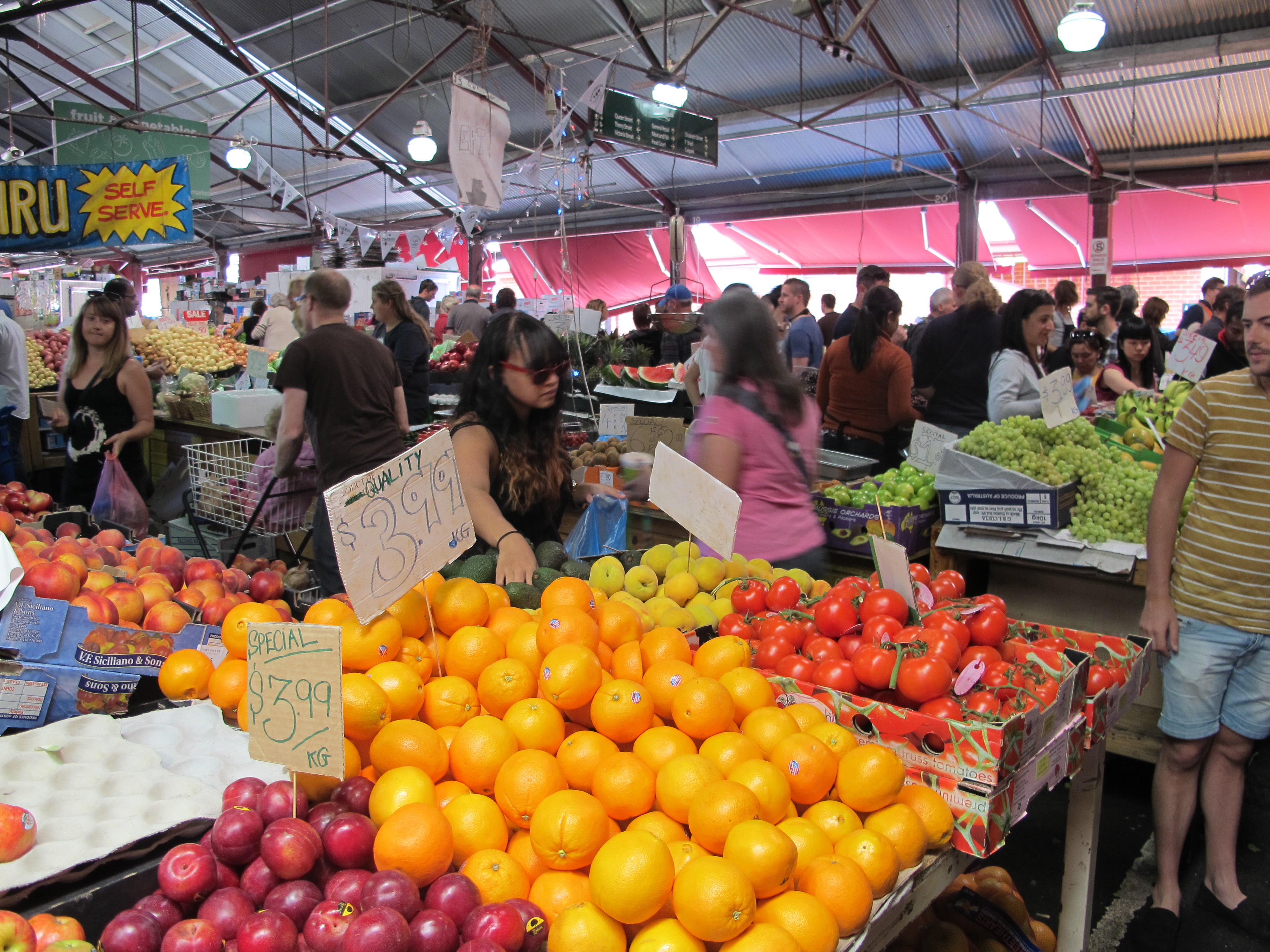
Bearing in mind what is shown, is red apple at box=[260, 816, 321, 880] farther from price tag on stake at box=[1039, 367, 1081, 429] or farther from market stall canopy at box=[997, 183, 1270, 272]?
market stall canopy at box=[997, 183, 1270, 272]

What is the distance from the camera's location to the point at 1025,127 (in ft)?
39.2

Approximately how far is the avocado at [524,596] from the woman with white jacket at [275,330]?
7.07m

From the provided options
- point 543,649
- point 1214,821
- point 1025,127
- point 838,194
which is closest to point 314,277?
point 543,649

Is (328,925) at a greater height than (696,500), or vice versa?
(696,500)

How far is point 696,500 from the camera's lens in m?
2.04

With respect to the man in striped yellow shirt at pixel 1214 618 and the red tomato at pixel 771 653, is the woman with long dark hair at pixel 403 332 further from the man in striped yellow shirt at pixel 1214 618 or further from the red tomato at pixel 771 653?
the man in striped yellow shirt at pixel 1214 618

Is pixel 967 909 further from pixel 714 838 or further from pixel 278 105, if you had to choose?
pixel 278 105

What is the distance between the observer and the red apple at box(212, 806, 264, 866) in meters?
1.13

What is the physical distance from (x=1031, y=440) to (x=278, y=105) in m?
17.7

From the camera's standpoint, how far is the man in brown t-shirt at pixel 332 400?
3758 mm

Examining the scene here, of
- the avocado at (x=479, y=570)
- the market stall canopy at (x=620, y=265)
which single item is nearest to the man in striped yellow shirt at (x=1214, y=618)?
the avocado at (x=479, y=570)

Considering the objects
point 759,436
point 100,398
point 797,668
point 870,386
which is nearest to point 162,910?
point 797,668

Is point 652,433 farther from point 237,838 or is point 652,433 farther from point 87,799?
point 237,838

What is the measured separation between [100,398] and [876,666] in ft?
14.4
